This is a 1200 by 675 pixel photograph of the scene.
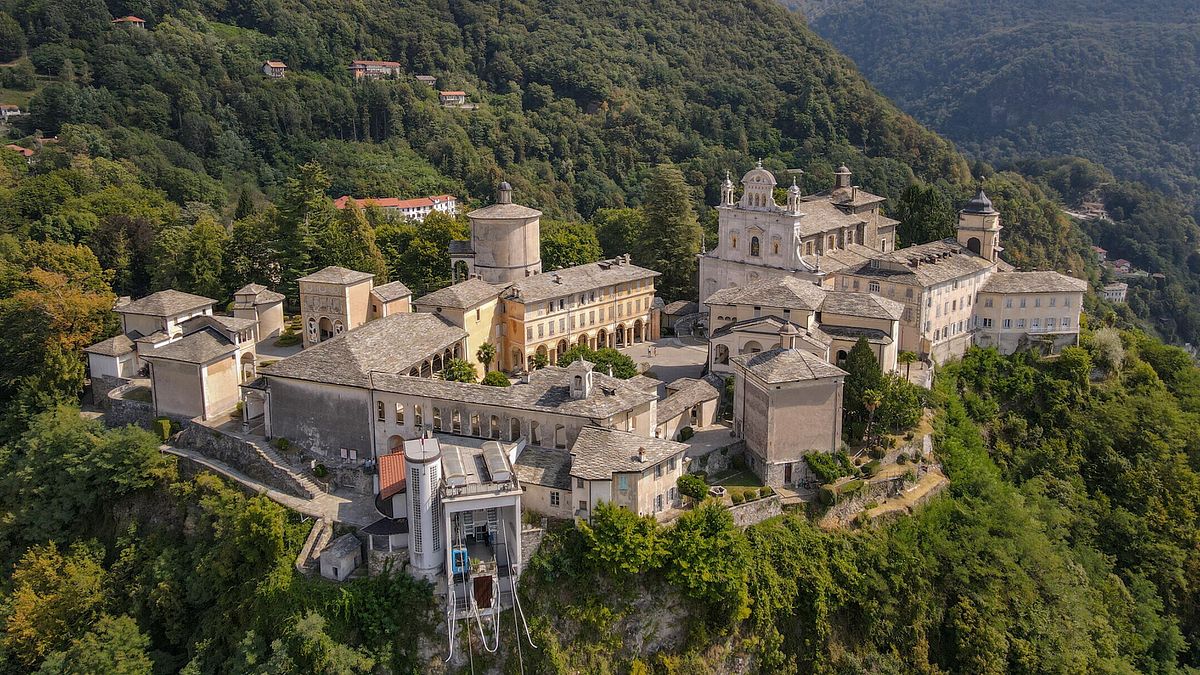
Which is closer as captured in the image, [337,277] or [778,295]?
[778,295]

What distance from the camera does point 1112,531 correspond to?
4803 centimetres

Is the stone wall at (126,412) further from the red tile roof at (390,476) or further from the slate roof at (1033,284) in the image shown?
the slate roof at (1033,284)

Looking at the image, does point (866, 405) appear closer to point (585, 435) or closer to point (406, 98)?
point (585, 435)

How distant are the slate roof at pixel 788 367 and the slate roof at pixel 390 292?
71.4ft

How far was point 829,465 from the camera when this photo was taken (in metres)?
40.6

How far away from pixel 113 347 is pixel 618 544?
32270mm

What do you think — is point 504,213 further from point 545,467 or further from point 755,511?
point 755,511

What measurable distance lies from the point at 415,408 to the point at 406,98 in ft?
272

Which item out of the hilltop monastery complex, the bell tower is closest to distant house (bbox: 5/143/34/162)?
the hilltop monastery complex

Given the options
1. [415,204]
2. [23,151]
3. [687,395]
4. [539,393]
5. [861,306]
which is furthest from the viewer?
[415,204]

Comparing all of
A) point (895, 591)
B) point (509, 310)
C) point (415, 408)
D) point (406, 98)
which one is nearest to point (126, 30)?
point (406, 98)

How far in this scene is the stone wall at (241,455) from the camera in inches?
1614

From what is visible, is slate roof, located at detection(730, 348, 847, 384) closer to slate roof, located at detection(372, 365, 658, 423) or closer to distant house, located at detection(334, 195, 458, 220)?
slate roof, located at detection(372, 365, 658, 423)

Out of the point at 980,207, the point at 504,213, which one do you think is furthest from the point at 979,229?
the point at 504,213
